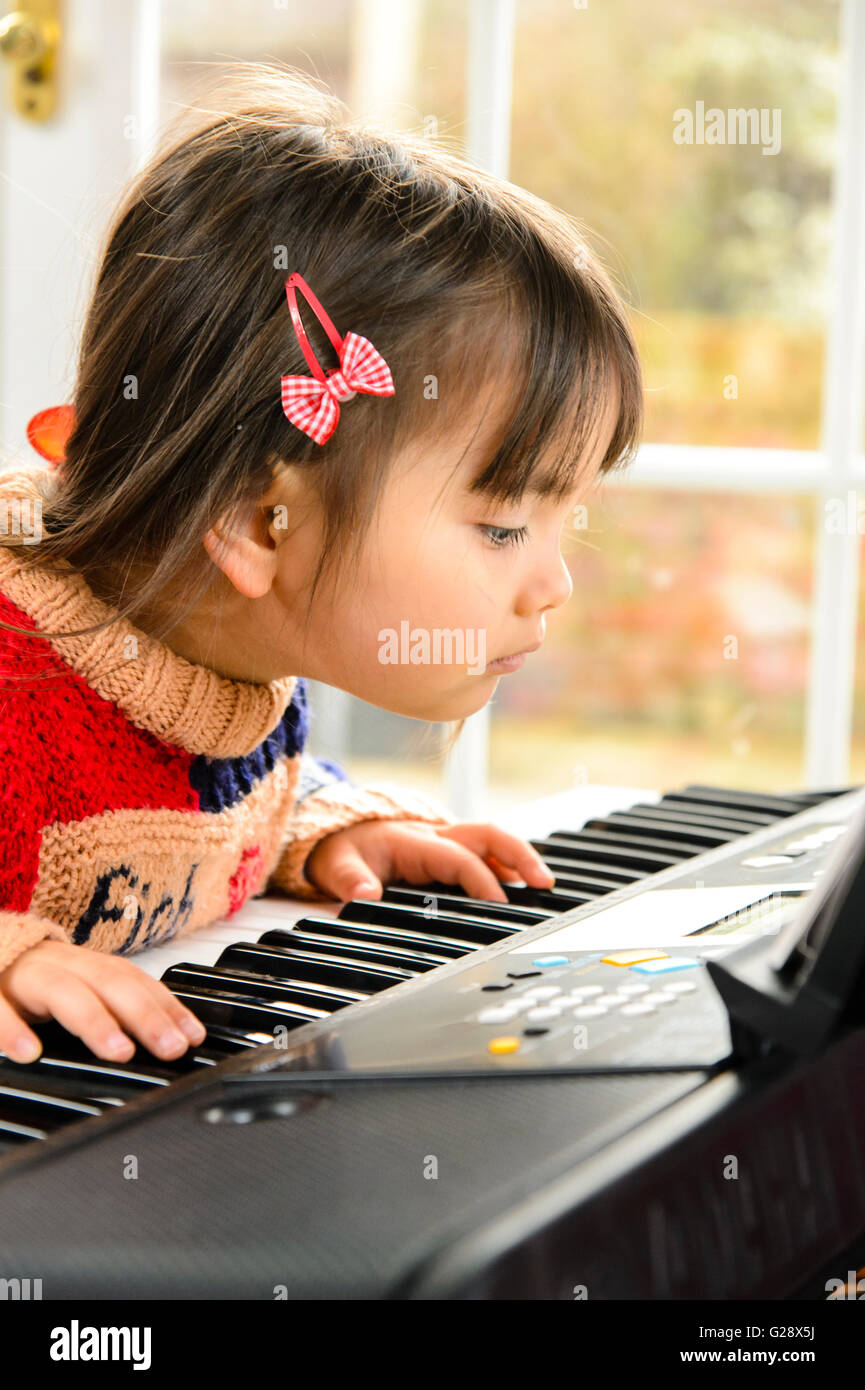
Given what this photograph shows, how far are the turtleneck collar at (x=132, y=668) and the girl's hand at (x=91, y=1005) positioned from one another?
0.23m

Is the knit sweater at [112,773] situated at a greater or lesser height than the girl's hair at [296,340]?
lesser

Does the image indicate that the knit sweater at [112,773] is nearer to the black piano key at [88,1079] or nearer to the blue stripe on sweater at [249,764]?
the blue stripe on sweater at [249,764]

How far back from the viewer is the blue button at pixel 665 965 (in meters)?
0.67

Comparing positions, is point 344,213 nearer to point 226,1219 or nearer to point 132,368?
point 132,368

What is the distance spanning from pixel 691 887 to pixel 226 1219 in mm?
481

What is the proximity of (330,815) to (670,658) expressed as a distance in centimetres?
206

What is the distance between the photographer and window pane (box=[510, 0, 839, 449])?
2645 mm

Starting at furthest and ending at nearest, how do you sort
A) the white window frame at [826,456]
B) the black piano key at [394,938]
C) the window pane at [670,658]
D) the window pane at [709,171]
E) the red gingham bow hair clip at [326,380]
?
the window pane at [670,658] → the window pane at [709,171] → the white window frame at [826,456] → the red gingham bow hair clip at [326,380] → the black piano key at [394,938]

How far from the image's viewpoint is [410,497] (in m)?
0.89

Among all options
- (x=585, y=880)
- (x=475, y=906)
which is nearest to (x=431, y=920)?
(x=475, y=906)

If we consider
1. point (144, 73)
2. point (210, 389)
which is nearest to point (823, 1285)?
point (210, 389)

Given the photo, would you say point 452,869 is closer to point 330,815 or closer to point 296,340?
point 330,815
